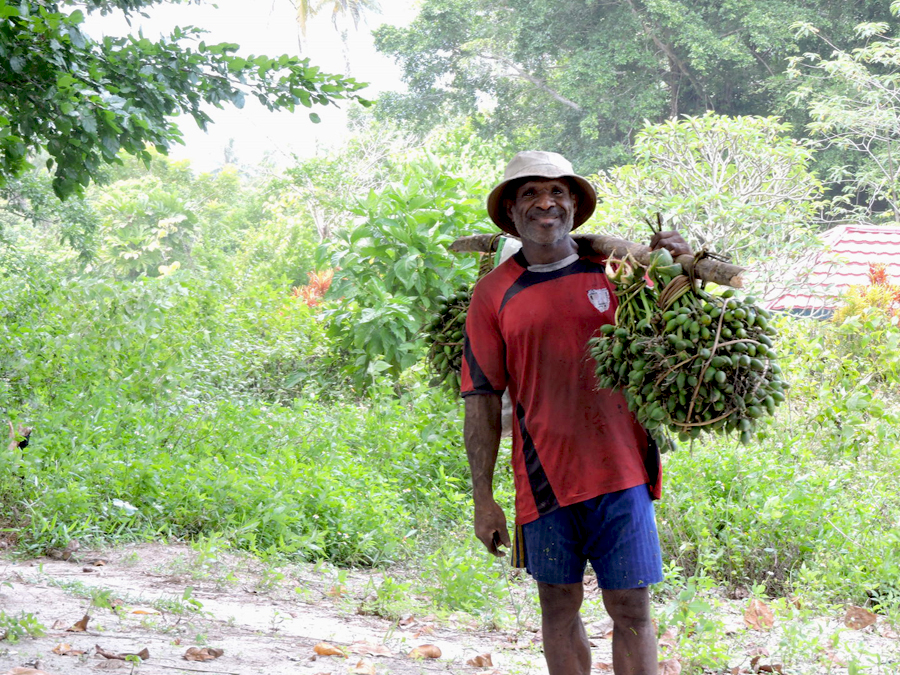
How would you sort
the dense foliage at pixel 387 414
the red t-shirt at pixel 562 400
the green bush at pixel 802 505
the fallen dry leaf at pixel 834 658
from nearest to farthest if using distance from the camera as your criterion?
the red t-shirt at pixel 562 400 < the fallen dry leaf at pixel 834 658 < the green bush at pixel 802 505 < the dense foliage at pixel 387 414

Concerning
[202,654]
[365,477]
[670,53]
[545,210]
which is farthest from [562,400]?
[670,53]

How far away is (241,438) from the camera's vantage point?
19.1 feet

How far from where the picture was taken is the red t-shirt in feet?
Result: 8.71

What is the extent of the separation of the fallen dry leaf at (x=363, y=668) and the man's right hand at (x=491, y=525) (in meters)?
0.61

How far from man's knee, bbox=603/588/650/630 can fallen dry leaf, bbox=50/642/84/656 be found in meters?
1.71

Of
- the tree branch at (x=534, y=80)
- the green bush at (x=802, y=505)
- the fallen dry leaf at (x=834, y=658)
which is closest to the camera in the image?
the fallen dry leaf at (x=834, y=658)

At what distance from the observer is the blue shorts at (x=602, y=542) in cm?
258

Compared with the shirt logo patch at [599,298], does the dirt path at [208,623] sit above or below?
below

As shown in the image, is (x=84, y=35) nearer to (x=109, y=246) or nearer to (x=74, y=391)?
(x=74, y=391)

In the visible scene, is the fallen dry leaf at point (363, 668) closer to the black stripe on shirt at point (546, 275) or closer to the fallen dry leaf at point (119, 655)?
the fallen dry leaf at point (119, 655)

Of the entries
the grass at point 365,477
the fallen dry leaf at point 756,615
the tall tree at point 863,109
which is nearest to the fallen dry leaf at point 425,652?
the grass at point 365,477

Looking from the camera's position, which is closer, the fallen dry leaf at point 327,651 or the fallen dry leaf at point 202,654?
the fallen dry leaf at point 202,654

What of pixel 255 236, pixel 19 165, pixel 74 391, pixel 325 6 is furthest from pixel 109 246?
pixel 19 165

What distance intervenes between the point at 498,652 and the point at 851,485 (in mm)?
2925
